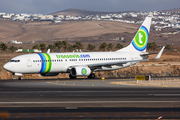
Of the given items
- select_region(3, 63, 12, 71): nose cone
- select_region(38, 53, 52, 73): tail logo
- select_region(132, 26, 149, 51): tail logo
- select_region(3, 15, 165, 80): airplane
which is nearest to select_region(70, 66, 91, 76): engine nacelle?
select_region(3, 15, 165, 80): airplane

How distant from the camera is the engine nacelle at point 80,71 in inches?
1833

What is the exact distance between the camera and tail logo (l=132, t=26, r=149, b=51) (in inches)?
2162

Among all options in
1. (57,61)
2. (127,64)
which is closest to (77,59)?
(57,61)

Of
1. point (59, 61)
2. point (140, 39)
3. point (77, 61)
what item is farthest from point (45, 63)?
point (140, 39)

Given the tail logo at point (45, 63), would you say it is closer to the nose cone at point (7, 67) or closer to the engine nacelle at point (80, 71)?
the engine nacelle at point (80, 71)

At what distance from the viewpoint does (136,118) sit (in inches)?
666

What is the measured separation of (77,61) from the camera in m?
49.1

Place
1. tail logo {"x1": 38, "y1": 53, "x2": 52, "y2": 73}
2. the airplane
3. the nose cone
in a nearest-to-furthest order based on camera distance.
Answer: the nose cone → the airplane → tail logo {"x1": 38, "y1": 53, "x2": 52, "y2": 73}

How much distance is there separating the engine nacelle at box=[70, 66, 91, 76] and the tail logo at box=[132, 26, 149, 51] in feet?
38.1

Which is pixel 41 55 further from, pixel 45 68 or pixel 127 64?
pixel 127 64

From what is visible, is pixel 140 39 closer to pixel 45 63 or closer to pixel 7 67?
pixel 45 63

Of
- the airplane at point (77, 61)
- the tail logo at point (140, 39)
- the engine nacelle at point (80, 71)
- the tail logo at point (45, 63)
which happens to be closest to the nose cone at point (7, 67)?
the airplane at point (77, 61)

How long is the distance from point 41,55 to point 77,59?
5823 mm

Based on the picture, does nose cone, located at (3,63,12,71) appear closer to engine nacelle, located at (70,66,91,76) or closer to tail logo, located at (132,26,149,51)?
engine nacelle, located at (70,66,91,76)
